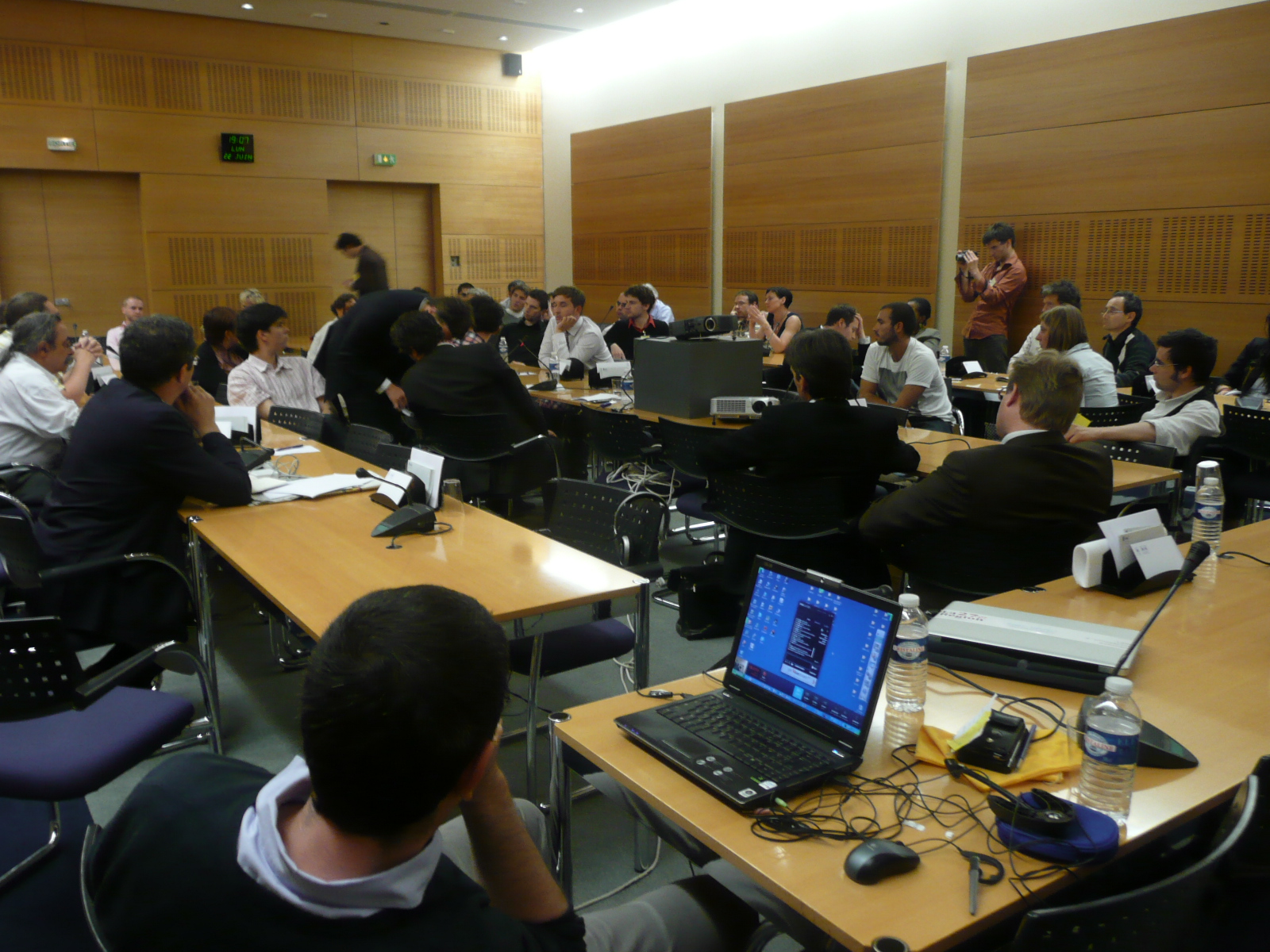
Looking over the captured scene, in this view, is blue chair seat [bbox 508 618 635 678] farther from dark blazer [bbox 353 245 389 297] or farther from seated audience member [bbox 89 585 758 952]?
dark blazer [bbox 353 245 389 297]

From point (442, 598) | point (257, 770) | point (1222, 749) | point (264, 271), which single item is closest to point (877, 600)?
point (1222, 749)

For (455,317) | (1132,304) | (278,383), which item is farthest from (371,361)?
(1132,304)

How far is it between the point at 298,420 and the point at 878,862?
4336mm

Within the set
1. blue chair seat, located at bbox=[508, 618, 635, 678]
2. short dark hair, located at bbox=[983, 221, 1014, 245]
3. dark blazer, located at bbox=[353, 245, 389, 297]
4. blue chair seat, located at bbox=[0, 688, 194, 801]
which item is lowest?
blue chair seat, located at bbox=[0, 688, 194, 801]

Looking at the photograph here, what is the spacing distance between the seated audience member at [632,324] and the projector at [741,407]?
2.42m

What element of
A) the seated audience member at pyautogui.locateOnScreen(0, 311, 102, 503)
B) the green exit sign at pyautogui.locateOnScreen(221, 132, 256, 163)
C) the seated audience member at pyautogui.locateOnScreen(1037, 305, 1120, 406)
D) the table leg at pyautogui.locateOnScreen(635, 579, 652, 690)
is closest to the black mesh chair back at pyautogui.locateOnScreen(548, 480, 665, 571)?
the table leg at pyautogui.locateOnScreen(635, 579, 652, 690)

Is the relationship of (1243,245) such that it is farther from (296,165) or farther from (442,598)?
(296,165)

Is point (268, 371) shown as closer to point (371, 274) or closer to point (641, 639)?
point (371, 274)

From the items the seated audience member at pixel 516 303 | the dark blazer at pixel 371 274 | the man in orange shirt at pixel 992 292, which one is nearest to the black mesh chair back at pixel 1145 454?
the man in orange shirt at pixel 992 292

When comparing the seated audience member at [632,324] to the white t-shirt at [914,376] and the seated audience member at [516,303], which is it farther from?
the white t-shirt at [914,376]

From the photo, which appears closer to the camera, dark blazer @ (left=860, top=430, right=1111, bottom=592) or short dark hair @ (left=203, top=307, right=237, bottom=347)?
dark blazer @ (left=860, top=430, right=1111, bottom=592)

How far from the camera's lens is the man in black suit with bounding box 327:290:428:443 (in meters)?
5.50

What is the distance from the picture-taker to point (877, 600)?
1.57 m

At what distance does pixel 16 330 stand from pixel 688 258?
745 cm
